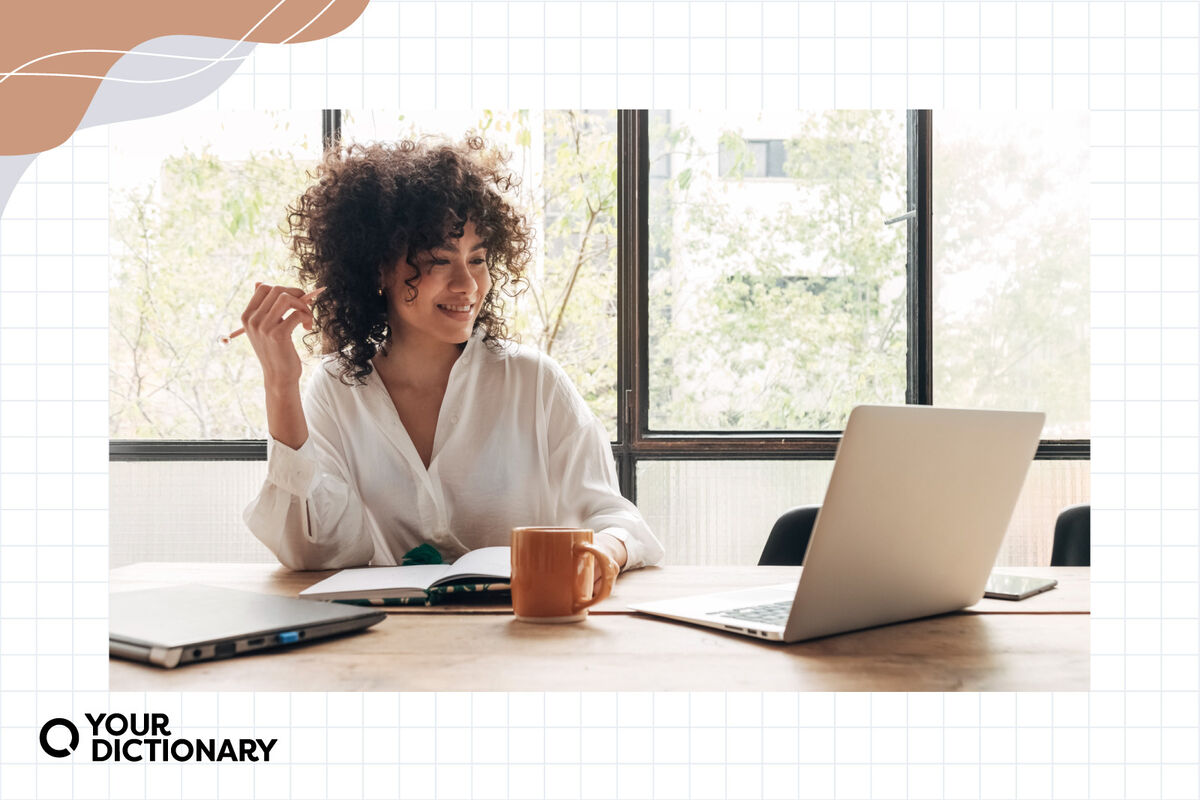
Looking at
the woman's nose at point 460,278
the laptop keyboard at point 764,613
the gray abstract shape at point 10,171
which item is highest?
the gray abstract shape at point 10,171

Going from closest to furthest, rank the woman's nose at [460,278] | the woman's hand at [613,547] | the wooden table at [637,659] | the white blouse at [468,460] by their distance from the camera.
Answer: the wooden table at [637,659] < the woman's hand at [613,547] < the white blouse at [468,460] < the woman's nose at [460,278]

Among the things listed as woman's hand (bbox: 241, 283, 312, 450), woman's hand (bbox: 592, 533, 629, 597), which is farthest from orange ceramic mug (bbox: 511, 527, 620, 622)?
woman's hand (bbox: 241, 283, 312, 450)

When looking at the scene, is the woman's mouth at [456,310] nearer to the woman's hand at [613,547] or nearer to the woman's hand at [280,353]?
the woman's hand at [280,353]

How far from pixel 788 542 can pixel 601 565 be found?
0.97 m

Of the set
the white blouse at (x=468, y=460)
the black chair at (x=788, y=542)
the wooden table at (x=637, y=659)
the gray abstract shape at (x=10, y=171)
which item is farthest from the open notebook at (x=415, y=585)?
the black chair at (x=788, y=542)

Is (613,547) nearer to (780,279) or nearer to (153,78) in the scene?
(153,78)

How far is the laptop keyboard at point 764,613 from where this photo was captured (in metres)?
1.06

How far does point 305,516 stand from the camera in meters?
1.58

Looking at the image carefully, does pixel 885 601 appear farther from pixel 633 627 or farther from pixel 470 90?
pixel 470 90

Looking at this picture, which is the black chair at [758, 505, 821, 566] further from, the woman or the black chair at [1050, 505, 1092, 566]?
the black chair at [1050, 505, 1092, 566]

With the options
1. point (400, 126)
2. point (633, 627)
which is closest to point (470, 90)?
point (633, 627)

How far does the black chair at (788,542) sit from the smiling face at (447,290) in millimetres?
754

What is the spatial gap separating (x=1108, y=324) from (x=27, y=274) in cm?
136

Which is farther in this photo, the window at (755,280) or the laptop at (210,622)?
the window at (755,280)
